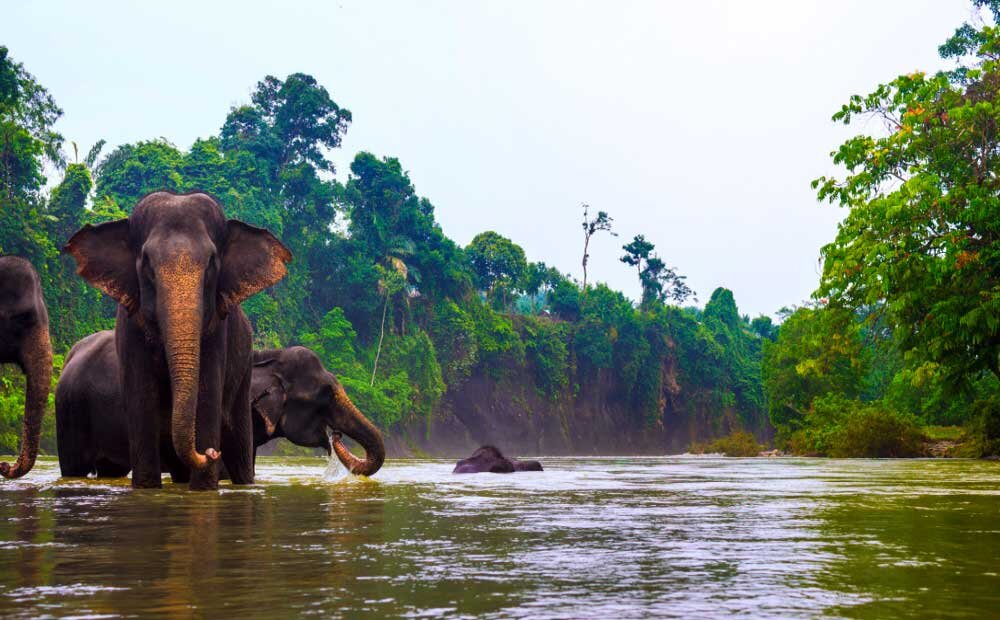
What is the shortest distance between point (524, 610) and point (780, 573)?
112 centimetres

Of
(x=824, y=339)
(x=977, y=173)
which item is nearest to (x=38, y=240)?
(x=824, y=339)

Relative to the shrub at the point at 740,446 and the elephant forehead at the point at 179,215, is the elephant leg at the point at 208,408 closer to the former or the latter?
the elephant forehead at the point at 179,215

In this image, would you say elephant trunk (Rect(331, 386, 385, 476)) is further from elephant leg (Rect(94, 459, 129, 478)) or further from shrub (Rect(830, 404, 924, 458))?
shrub (Rect(830, 404, 924, 458))

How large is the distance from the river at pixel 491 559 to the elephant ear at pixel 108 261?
158 centimetres

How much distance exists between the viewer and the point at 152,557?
387 centimetres

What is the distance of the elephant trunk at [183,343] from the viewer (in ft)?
24.1

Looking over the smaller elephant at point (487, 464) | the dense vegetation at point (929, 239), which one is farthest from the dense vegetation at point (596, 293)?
the smaller elephant at point (487, 464)

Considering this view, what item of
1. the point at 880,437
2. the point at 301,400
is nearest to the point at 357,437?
the point at 301,400

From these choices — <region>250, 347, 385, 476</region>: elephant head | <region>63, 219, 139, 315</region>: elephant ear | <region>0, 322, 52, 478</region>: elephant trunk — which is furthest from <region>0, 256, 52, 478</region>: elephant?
<region>250, 347, 385, 476</region>: elephant head

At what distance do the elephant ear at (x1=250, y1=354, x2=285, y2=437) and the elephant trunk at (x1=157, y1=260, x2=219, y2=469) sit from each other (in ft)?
12.0

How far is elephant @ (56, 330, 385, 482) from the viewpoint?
32.3ft

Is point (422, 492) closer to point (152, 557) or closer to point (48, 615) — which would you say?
point (152, 557)

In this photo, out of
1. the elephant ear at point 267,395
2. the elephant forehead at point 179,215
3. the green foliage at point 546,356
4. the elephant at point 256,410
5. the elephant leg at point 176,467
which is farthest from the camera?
the green foliage at point 546,356

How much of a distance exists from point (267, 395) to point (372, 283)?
152ft
